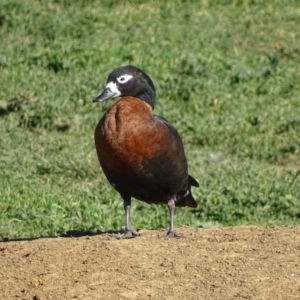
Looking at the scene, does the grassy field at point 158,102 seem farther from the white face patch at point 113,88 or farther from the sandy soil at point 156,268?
the sandy soil at point 156,268

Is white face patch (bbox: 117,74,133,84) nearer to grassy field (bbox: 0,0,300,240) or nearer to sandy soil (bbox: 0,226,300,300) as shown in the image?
sandy soil (bbox: 0,226,300,300)

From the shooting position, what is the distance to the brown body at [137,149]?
6266 millimetres

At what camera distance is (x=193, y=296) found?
506cm

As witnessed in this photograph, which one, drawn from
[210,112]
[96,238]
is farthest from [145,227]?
[210,112]

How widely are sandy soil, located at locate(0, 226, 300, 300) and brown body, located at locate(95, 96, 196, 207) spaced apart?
0.41 meters

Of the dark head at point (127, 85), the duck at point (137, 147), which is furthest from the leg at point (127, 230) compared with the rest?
the dark head at point (127, 85)

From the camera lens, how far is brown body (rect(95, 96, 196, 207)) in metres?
6.27

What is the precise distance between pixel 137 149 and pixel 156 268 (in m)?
1.01

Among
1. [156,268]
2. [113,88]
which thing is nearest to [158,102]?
[113,88]

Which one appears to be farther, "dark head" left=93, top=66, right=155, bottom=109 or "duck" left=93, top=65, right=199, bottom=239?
"dark head" left=93, top=66, right=155, bottom=109

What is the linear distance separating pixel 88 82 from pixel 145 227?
3758 millimetres

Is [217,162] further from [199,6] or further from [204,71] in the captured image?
[199,6]

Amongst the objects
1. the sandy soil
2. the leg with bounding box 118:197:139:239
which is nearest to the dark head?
the leg with bounding box 118:197:139:239

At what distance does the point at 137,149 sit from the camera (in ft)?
20.6
